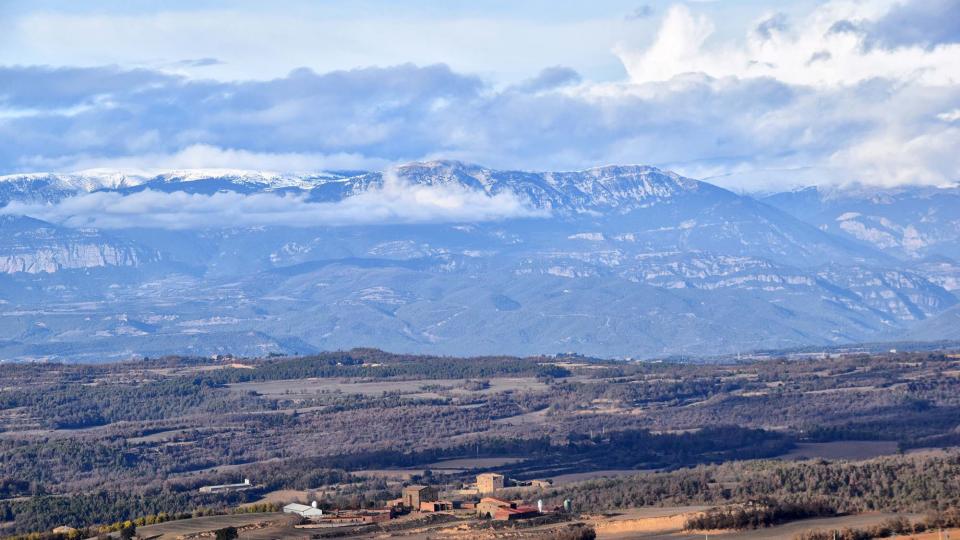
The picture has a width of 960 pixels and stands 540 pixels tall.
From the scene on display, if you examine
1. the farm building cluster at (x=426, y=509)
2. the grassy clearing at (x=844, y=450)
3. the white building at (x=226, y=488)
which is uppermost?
the grassy clearing at (x=844, y=450)

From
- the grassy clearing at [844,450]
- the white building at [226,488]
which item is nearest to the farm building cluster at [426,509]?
the white building at [226,488]

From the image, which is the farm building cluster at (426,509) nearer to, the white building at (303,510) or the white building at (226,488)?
the white building at (303,510)

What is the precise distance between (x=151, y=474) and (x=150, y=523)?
54.3 metres

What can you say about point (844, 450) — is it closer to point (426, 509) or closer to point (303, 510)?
point (426, 509)

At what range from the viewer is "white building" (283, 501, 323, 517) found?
124m

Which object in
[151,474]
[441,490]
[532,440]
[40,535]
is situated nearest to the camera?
[40,535]

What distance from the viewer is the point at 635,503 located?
127m

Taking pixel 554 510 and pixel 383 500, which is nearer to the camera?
pixel 554 510

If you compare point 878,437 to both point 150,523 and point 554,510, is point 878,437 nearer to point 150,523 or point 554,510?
point 554,510

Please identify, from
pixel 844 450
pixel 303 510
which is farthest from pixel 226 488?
pixel 844 450

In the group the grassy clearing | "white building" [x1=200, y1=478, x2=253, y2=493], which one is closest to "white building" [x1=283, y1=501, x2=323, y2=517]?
"white building" [x1=200, y1=478, x2=253, y2=493]

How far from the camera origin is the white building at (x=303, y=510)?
4867 inches

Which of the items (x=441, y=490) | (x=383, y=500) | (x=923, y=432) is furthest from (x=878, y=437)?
(x=383, y=500)

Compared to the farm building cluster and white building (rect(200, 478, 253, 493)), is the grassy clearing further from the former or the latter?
white building (rect(200, 478, 253, 493))
